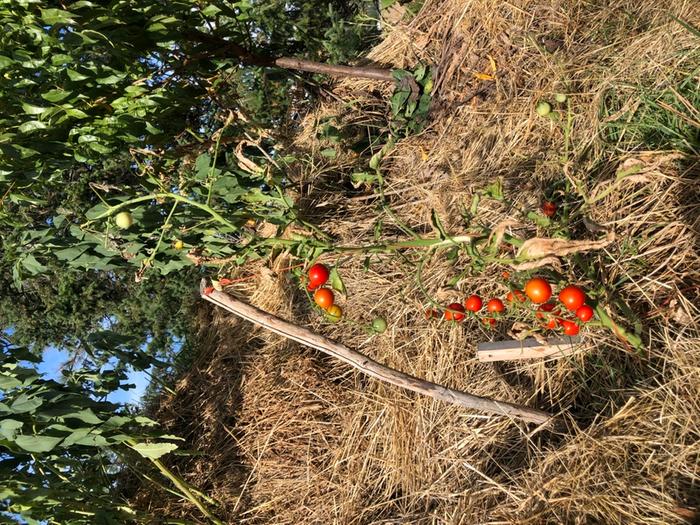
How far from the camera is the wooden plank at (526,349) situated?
1.82 meters

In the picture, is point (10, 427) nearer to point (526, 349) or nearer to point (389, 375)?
point (389, 375)

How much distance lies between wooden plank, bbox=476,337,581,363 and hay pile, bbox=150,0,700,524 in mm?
71

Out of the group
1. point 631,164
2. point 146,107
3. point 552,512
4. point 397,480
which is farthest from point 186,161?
point 552,512

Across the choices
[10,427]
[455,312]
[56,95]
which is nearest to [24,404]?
[10,427]

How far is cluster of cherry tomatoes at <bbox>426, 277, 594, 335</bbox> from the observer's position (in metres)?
1.39

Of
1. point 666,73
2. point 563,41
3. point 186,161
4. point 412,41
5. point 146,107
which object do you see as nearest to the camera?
point 666,73

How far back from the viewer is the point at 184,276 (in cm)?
453

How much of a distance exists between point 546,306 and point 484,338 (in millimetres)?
625

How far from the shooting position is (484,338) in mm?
2207

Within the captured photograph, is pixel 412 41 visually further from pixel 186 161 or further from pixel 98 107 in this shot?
pixel 98 107

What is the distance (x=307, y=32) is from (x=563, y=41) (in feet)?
6.82

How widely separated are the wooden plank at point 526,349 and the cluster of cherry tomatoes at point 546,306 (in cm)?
6

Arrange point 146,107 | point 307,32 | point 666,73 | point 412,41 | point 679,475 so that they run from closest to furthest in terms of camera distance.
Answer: point 679,475 < point 666,73 < point 146,107 < point 412,41 < point 307,32

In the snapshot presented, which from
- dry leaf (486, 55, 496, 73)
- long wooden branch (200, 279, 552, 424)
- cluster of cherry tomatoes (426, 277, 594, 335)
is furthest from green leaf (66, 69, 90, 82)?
dry leaf (486, 55, 496, 73)
